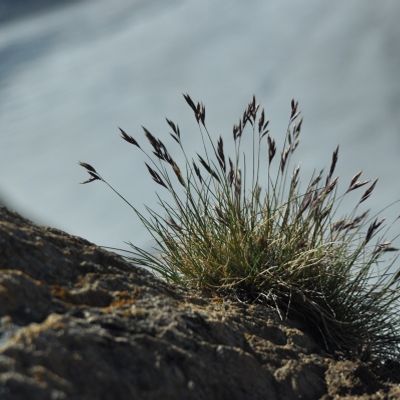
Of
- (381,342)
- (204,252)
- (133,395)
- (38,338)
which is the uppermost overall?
(204,252)

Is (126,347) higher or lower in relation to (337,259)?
lower

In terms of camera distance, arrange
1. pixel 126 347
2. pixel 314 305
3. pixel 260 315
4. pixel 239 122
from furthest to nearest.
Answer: pixel 239 122, pixel 314 305, pixel 260 315, pixel 126 347

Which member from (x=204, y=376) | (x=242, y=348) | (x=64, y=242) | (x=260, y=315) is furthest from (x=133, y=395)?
(x=260, y=315)

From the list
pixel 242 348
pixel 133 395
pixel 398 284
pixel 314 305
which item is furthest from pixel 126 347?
pixel 398 284

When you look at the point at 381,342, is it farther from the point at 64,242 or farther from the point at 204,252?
the point at 64,242

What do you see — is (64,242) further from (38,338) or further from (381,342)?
(381,342)

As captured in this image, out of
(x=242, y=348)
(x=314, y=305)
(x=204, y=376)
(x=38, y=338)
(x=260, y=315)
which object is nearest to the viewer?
(x=38, y=338)

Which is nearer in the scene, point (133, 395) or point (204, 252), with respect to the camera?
point (133, 395)
